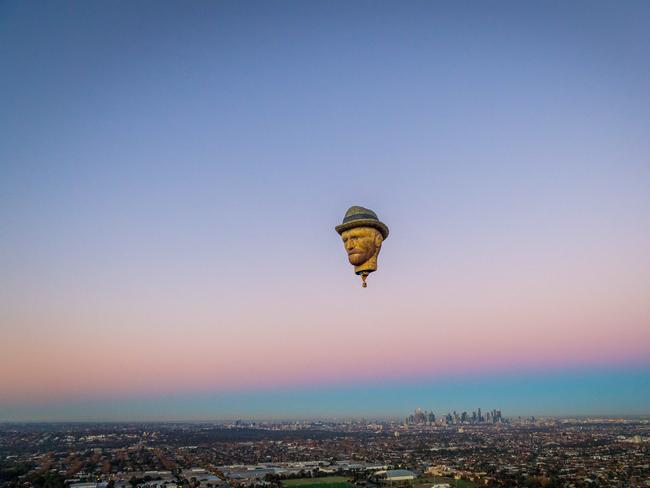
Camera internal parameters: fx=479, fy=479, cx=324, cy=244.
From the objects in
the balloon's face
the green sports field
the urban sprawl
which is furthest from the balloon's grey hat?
the green sports field

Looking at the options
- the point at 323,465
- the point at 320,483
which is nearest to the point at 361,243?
the point at 320,483

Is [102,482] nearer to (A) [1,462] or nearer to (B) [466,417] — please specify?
(A) [1,462]

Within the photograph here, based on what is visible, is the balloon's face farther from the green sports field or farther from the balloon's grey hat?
the green sports field

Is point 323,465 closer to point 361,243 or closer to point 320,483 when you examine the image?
point 320,483

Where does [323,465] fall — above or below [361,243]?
below

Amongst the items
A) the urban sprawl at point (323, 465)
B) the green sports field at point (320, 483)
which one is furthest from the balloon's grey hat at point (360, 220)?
the green sports field at point (320, 483)
